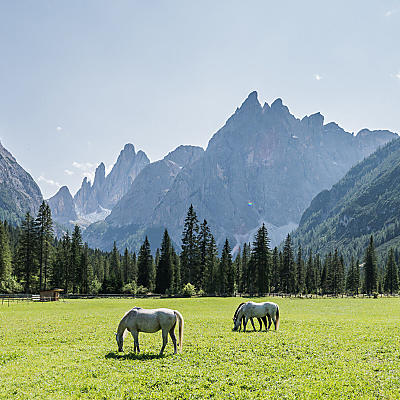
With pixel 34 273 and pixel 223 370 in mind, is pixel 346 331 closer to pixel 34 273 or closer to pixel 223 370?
pixel 223 370

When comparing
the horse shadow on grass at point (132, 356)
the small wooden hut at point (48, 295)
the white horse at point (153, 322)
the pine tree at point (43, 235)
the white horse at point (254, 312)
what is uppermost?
the pine tree at point (43, 235)

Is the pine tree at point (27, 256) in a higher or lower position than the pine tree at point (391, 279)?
higher

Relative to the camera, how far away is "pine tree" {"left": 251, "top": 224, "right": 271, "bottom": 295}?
3211 inches

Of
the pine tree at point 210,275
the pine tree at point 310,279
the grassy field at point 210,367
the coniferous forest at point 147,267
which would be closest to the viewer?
the grassy field at point 210,367

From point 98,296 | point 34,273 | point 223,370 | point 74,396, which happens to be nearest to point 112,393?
point 74,396

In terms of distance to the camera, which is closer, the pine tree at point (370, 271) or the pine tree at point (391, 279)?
the pine tree at point (370, 271)

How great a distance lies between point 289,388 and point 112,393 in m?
6.04

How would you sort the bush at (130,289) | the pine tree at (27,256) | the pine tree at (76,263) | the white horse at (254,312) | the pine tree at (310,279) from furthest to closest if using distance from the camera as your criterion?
the pine tree at (310,279), the pine tree at (76,263), the bush at (130,289), the pine tree at (27,256), the white horse at (254,312)

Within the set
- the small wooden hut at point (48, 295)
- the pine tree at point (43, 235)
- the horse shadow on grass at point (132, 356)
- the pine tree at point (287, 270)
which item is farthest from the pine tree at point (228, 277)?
the horse shadow on grass at point (132, 356)

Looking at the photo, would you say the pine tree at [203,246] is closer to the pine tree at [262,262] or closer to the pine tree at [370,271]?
the pine tree at [262,262]

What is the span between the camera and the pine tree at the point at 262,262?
81.6 meters

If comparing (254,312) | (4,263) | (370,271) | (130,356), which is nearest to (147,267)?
(4,263)

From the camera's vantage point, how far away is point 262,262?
8350 cm

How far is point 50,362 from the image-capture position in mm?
15414
